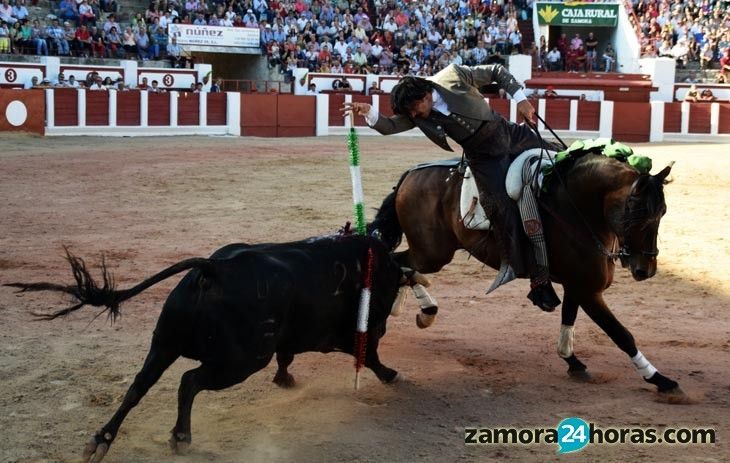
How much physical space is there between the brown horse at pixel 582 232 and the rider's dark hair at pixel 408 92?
2.08 ft

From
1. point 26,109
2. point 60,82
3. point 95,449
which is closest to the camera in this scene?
point 95,449

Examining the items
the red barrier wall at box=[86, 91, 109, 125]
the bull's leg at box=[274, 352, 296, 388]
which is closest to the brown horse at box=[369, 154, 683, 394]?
the bull's leg at box=[274, 352, 296, 388]

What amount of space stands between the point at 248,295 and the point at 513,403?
1595mm

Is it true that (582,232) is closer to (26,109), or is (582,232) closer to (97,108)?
(26,109)

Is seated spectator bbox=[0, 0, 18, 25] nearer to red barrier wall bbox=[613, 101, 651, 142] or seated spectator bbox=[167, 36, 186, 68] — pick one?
seated spectator bbox=[167, 36, 186, 68]

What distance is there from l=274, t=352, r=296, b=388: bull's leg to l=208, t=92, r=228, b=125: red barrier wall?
17892mm

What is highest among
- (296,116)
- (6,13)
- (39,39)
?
(6,13)

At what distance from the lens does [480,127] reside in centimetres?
536

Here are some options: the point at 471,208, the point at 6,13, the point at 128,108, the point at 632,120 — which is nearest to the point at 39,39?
the point at 6,13

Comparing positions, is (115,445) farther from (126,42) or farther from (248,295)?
(126,42)

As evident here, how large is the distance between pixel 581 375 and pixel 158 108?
17659mm

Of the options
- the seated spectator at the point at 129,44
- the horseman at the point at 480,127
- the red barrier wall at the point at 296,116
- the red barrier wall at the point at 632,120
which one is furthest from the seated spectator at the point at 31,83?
the horseman at the point at 480,127

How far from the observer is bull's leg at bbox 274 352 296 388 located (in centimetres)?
486

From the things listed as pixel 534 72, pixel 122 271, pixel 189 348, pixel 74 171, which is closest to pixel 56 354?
pixel 189 348
